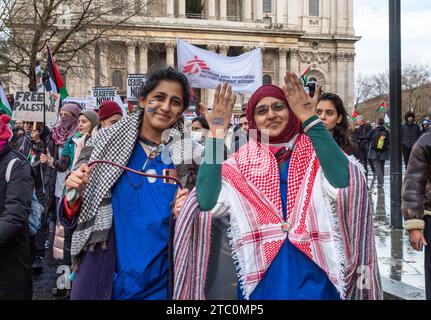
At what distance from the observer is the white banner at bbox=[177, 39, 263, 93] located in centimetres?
984

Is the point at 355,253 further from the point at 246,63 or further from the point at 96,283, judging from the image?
the point at 246,63

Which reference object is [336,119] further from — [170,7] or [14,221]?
[170,7]

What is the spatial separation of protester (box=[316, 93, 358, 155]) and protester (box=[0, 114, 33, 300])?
2615mm

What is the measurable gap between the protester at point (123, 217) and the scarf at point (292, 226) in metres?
0.15

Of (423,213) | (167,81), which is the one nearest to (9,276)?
(167,81)

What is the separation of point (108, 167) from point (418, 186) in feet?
7.46

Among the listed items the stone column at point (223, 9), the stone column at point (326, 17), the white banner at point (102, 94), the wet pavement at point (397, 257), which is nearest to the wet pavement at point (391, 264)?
the wet pavement at point (397, 257)

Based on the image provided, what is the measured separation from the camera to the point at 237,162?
2777 millimetres

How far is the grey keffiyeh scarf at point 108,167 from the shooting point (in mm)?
2818

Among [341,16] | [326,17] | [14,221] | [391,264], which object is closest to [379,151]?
[391,264]

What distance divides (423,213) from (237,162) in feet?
6.12

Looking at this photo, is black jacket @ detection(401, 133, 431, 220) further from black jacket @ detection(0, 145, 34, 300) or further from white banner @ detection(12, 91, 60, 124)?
white banner @ detection(12, 91, 60, 124)

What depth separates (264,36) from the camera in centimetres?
5456

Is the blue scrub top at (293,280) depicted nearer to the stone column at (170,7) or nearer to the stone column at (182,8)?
the stone column at (170,7)
